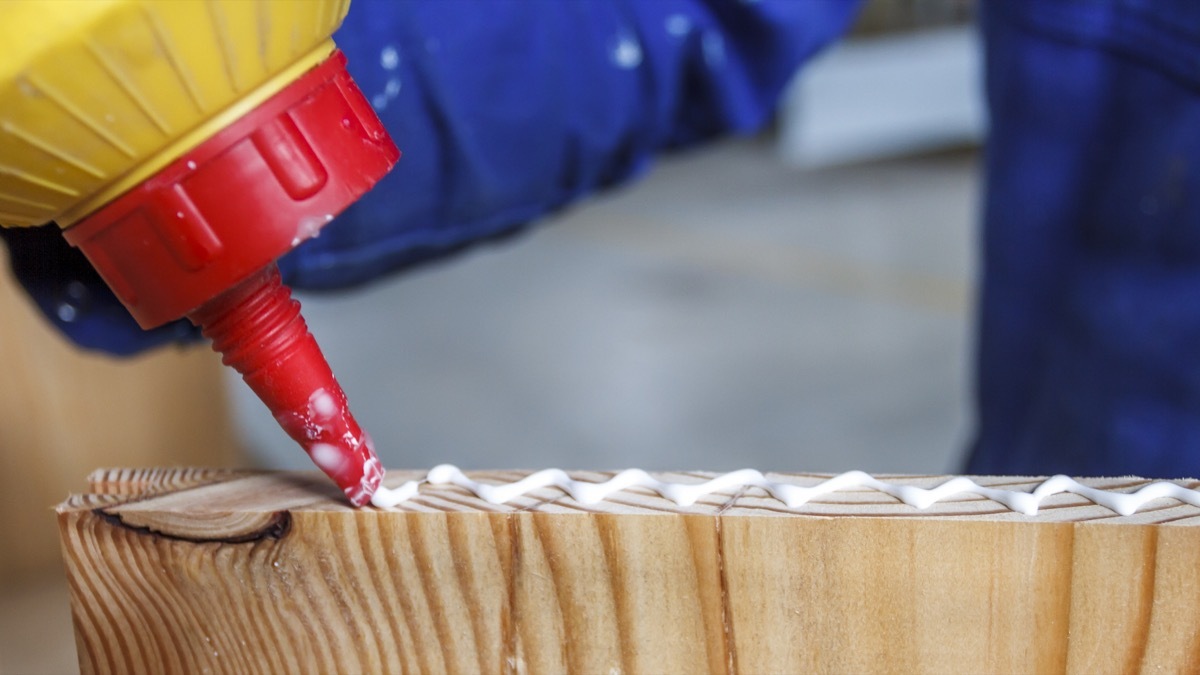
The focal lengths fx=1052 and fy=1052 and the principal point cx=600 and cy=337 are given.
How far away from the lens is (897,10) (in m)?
2.60

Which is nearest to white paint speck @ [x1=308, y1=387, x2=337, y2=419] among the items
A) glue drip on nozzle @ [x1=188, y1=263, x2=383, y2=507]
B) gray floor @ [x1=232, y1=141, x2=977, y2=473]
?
glue drip on nozzle @ [x1=188, y1=263, x2=383, y2=507]

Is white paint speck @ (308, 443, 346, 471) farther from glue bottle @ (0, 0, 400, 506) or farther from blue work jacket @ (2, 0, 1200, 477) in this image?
blue work jacket @ (2, 0, 1200, 477)

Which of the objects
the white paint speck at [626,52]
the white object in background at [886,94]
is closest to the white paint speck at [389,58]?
the white paint speck at [626,52]

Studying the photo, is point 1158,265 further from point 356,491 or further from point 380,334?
point 380,334

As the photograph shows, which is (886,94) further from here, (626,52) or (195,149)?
(195,149)

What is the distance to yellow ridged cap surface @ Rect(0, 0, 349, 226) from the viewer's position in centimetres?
20

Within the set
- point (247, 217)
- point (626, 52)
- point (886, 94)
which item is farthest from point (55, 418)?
point (886, 94)

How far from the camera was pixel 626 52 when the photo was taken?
468 mm

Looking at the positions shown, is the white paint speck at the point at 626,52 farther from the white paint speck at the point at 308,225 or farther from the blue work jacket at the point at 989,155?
the white paint speck at the point at 308,225

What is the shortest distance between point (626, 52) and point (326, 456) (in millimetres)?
259

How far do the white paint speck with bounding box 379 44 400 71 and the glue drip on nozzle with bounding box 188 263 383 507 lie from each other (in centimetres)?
14

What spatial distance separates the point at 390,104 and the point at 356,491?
0.16 metres

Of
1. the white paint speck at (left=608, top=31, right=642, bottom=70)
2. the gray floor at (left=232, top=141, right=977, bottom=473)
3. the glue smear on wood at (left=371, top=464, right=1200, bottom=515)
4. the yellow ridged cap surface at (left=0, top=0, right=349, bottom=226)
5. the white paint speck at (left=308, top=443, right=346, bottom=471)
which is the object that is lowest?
the gray floor at (left=232, top=141, right=977, bottom=473)

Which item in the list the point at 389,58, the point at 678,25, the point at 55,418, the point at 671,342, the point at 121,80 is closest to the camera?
the point at 121,80
